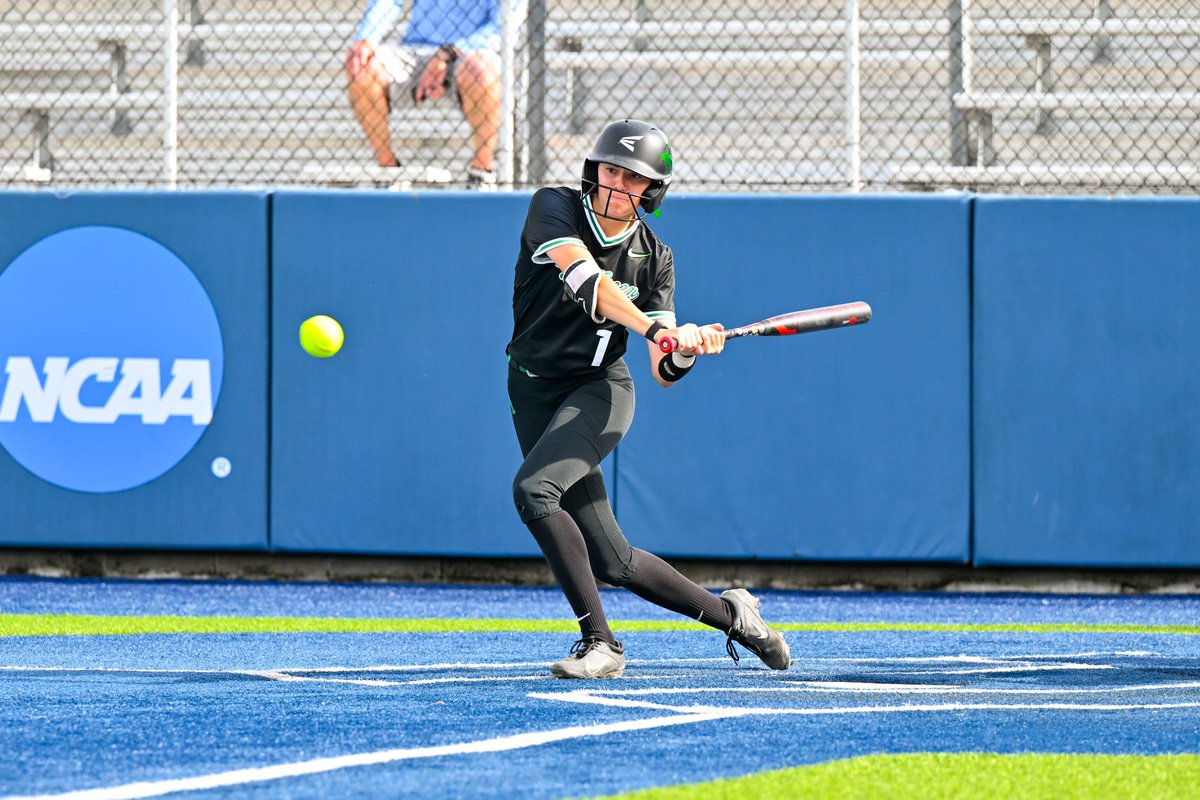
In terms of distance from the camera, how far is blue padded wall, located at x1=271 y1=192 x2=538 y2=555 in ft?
30.9

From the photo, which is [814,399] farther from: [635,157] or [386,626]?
[635,157]

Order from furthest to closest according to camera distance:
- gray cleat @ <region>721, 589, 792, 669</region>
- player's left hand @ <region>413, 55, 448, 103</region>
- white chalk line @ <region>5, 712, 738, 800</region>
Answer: player's left hand @ <region>413, 55, 448, 103</region> → gray cleat @ <region>721, 589, 792, 669</region> → white chalk line @ <region>5, 712, 738, 800</region>

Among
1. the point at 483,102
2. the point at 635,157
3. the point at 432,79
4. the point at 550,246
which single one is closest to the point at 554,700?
the point at 550,246

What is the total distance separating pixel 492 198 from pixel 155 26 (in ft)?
10.3

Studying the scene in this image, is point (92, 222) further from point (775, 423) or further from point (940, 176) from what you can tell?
point (940, 176)

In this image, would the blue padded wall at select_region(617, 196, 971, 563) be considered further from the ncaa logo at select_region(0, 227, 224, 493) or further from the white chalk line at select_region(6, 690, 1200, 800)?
the white chalk line at select_region(6, 690, 1200, 800)

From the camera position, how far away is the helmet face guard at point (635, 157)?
18.4 feet

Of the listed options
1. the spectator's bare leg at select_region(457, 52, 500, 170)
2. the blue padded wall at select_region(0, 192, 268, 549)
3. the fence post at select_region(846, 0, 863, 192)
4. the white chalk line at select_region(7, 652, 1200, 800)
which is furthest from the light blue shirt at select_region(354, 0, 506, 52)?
the white chalk line at select_region(7, 652, 1200, 800)

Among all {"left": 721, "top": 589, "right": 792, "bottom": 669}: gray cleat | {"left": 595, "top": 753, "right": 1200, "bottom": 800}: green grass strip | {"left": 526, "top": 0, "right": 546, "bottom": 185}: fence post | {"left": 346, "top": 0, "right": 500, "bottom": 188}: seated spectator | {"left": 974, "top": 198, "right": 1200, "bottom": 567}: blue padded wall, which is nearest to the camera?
{"left": 595, "top": 753, "right": 1200, "bottom": 800}: green grass strip

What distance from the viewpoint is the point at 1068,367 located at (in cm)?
920

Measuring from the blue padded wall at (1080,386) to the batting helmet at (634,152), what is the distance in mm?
3948

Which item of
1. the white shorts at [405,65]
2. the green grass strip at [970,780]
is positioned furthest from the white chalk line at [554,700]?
the white shorts at [405,65]

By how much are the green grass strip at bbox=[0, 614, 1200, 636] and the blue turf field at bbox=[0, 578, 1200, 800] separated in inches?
6.8

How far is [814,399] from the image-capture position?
30.5 feet
